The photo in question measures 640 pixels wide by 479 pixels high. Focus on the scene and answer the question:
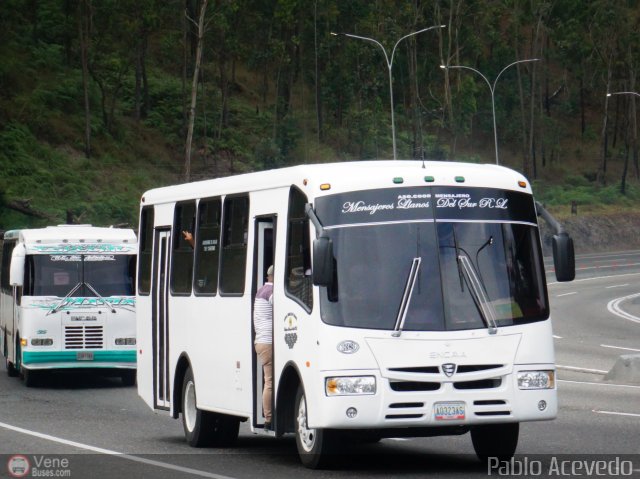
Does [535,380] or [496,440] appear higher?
[535,380]

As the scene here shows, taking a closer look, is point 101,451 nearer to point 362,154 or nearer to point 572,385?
point 572,385

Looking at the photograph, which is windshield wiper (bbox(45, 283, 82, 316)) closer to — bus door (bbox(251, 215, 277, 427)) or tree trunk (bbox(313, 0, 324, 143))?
bus door (bbox(251, 215, 277, 427))

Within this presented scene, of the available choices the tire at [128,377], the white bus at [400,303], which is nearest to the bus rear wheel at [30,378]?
the tire at [128,377]

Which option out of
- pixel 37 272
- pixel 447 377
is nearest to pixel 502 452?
pixel 447 377

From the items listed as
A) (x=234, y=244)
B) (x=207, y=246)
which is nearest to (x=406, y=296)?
(x=234, y=244)

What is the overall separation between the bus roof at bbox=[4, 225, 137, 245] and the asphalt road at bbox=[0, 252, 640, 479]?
2.57 meters

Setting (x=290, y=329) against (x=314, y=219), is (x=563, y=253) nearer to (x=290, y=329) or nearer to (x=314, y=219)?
(x=314, y=219)

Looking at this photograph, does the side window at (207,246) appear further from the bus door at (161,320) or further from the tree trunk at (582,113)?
the tree trunk at (582,113)

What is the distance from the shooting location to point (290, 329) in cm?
1235

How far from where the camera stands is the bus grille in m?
24.3

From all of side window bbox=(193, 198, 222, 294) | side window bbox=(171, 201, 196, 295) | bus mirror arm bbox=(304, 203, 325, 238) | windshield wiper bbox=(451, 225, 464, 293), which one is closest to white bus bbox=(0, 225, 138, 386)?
side window bbox=(171, 201, 196, 295)

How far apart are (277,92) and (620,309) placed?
4278 centimetres

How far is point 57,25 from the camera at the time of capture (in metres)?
76.8

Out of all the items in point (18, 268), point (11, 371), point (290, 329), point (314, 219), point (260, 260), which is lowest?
point (11, 371)
